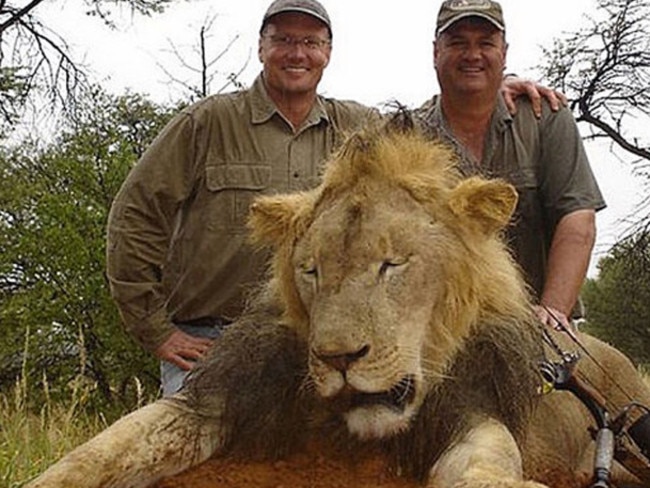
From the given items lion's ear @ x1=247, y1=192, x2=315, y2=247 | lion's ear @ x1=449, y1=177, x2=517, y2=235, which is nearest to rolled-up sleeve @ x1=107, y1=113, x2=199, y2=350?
lion's ear @ x1=247, y1=192, x2=315, y2=247

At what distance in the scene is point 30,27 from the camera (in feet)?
45.1

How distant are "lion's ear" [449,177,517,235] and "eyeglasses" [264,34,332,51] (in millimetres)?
2089

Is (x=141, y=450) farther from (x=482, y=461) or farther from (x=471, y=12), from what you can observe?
(x=471, y=12)

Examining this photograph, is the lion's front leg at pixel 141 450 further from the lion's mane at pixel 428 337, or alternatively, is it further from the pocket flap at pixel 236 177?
the pocket flap at pixel 236 177

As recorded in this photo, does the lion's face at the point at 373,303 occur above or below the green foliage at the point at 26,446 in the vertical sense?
above

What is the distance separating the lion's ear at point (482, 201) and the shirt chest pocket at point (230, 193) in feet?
6.39

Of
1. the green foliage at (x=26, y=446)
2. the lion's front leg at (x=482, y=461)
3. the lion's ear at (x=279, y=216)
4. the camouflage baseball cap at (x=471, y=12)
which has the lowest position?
the green foliage at (x=26, y=446)

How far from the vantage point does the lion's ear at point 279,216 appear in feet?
11.1

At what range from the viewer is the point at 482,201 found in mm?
3271

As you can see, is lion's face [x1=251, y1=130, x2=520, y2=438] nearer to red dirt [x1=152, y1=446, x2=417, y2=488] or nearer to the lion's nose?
the lion's nose

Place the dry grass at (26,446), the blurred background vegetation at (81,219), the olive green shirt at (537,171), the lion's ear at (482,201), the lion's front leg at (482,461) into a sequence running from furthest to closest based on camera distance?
1. the blurred background vegetation at (81,219)
2. the olive green shirt at (537,171)
3. the dry grass at (26,446)
4. the lion's ear at (482,201)
5. the lion's front leg at (482,461)

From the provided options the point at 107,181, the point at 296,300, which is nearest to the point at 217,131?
the point at 296,300

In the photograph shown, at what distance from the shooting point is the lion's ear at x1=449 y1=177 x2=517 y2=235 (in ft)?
10.7

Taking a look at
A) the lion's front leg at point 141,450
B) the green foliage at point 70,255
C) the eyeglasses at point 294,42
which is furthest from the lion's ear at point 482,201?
the green foliage at point 70,255
